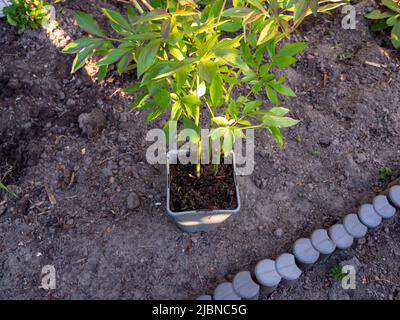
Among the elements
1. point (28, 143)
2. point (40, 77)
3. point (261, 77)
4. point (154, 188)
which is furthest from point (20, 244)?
point (261, 77)

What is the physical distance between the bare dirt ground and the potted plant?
0.86ft

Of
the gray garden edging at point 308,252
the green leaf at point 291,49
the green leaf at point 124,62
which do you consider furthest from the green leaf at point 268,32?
the gray garden edging at point 308,252

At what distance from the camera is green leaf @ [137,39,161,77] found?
0.96 metres

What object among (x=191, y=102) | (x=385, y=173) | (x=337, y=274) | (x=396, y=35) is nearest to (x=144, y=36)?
(x=191, y=102)

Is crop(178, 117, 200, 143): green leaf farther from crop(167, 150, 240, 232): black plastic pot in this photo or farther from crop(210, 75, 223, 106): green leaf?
crop(167, 150, 240, 232): black plastic pot

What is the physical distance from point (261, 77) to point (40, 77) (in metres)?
1.43

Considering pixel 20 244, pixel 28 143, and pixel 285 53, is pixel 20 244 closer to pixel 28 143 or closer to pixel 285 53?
pixel 28 143

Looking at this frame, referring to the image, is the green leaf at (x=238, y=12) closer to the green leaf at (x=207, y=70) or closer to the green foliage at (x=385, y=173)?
the green leaf at (x=207, y=70)

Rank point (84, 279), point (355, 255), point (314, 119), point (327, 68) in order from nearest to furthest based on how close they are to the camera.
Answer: point (84, 279)
point (355, 255)
point (314, 119)
point (327, 68)

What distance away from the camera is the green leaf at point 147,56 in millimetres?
964

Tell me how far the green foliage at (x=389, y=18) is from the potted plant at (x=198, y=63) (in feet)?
4.67

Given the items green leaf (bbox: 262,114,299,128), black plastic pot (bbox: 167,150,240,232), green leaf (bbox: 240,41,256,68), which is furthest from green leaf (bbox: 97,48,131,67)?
black plastic pot (bbox: 167,150,240,232)

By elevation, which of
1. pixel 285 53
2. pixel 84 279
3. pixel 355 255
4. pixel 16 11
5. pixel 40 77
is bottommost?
pixel 355 255

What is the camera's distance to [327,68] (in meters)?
2.30
